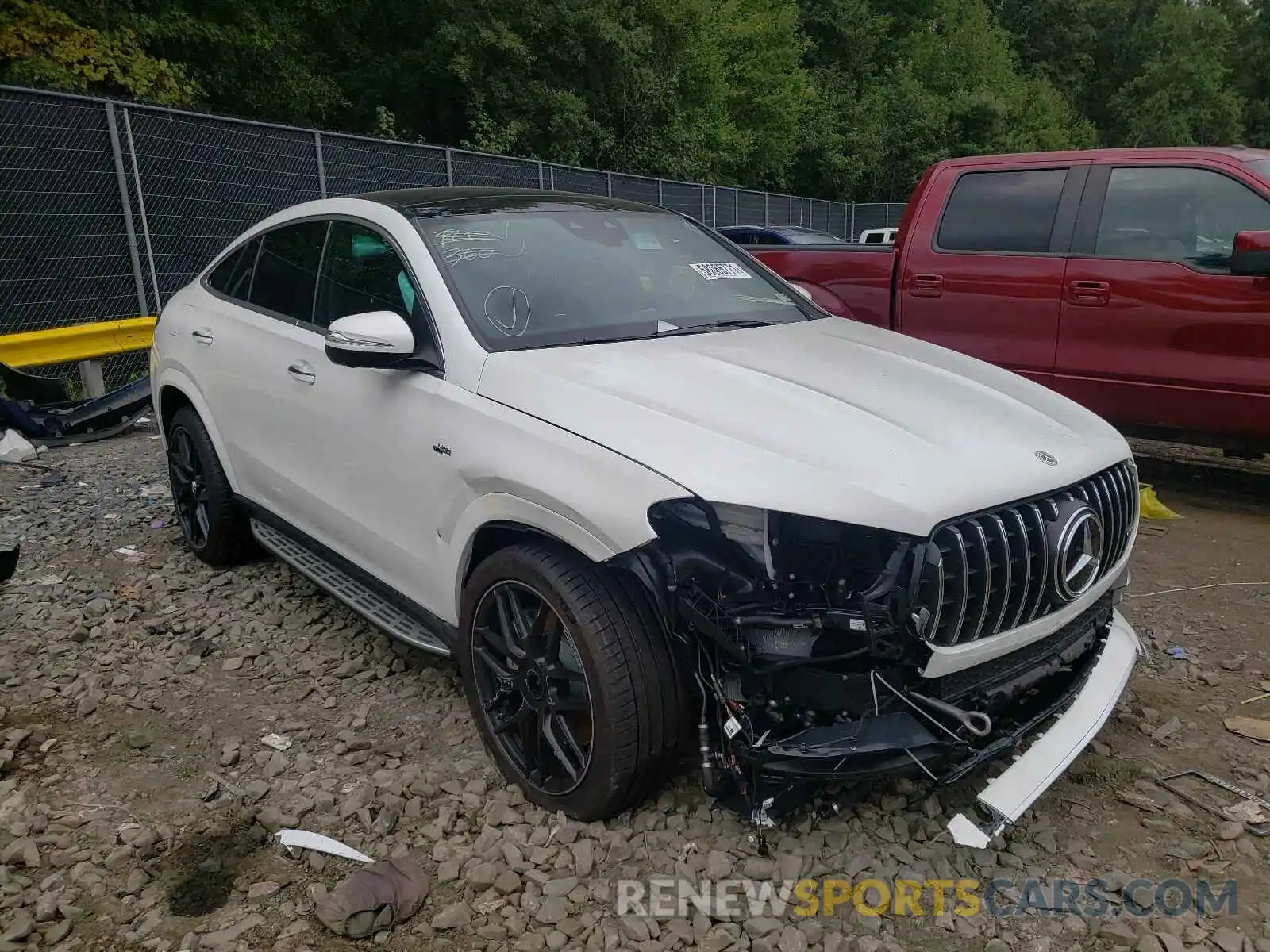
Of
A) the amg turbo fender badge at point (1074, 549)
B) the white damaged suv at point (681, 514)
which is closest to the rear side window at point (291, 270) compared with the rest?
the white damaged suv at point (681, 514)

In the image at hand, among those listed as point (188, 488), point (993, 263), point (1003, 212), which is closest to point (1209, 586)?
point (993, 263)

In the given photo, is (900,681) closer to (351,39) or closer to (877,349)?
(877,349)

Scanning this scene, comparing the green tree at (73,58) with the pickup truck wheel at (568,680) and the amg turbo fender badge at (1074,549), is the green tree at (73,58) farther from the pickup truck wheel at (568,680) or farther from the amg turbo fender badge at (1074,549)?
the amg turbo fender badge at (1074,549)

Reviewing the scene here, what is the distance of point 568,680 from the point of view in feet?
8.30

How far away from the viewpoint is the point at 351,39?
2167cm

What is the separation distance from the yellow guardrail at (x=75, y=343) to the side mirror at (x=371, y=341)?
4835 millimetres

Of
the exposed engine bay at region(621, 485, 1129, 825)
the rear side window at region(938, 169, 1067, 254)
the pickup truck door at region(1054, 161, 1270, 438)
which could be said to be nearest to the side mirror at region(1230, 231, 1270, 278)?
the pickup truck door at region(1054, 161, 1270, 438)

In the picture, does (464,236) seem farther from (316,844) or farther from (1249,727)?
(1249,727)

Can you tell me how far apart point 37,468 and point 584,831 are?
18.1 ft

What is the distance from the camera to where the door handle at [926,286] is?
5879 mm

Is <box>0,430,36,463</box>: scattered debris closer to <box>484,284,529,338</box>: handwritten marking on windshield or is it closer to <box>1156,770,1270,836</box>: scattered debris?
<box>484,284,529,338</box>: handwritten marking on windshield

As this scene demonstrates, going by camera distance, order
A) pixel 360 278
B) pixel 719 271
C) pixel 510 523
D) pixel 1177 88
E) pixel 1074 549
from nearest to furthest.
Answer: pixel 1074 549, pixel 510 523, pixel 360 278, pixel 719 271, pixel 1177 88

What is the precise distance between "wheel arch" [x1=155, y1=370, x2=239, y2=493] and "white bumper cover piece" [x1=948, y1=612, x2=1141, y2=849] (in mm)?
3286

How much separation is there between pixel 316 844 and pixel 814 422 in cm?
177
